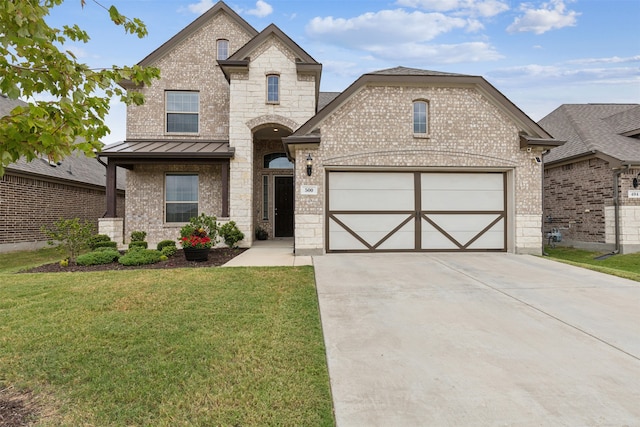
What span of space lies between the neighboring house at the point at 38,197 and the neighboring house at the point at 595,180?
63.9ft

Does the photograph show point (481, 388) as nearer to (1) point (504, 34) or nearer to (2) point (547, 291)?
(2) point (547, 291)

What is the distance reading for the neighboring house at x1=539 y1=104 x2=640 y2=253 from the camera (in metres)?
11.0

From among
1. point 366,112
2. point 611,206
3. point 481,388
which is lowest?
point 481,388

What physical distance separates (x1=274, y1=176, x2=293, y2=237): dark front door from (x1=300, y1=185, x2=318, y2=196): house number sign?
5208 mm

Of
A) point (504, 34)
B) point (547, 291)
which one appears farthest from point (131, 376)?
point (504, 34)

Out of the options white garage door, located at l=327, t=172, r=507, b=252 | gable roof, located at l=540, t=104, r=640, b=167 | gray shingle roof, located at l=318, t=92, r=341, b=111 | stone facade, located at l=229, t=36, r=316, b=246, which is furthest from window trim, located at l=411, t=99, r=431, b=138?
gray shingle roof, located at l=318, t=92, r=341, b=111

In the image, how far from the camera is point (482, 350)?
3330 mm

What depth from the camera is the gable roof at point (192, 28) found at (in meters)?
13.0

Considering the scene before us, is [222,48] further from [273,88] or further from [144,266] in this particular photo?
[144,266]

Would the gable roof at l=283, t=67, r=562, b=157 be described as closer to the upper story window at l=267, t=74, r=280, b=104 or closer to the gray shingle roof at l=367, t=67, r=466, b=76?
the gray shingle roof at l=367, t=67, r=466, b=76

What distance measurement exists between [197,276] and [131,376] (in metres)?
3.91

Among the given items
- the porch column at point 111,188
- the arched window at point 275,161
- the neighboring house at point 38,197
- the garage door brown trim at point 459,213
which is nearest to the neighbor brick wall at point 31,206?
the neighboring house at point 38,197

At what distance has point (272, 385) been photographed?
2615 mm

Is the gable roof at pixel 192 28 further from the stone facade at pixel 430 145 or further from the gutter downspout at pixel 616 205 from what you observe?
the gutter downspout at pixel 616 205
